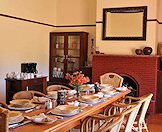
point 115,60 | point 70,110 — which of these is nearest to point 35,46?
point 115,60

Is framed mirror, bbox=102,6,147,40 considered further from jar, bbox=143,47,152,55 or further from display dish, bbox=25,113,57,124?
display dish, bbox=25,113,57,124

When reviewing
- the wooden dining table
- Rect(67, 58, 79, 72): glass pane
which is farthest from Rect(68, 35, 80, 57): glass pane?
the wooden dining table

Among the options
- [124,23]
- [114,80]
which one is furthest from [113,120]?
[124,23]

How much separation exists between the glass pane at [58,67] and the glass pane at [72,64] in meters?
0.23

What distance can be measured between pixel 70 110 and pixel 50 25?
17.9 ft

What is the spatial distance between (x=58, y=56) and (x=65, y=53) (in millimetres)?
301

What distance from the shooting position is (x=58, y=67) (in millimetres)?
7727

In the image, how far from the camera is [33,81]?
5.69 metres

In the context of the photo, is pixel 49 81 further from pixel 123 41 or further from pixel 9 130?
pixel 9 130

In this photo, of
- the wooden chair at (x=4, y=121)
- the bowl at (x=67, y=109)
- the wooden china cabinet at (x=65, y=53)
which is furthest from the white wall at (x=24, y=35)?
the wooden chair at (x=4, y=121)

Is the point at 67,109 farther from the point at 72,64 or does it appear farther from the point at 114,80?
the point at 72,64

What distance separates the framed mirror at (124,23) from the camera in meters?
6.15

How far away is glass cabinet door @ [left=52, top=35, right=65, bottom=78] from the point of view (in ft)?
25.0

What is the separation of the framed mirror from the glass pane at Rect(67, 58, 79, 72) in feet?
4.21
